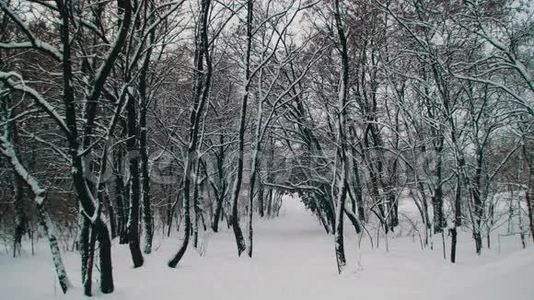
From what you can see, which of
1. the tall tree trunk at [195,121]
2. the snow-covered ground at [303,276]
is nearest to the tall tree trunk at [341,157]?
the snow-covered ground at [303,276]

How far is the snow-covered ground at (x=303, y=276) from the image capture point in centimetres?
658

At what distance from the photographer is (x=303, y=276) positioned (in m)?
9.59

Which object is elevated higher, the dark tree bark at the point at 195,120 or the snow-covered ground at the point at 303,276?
the dark tree bark at the point at 195,120

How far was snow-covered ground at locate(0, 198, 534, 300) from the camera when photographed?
6.58 metres

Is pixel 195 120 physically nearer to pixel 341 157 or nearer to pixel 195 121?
pixel 195 121

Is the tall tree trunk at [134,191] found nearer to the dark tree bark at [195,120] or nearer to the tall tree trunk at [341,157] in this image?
the dark tree bark at [195,120]

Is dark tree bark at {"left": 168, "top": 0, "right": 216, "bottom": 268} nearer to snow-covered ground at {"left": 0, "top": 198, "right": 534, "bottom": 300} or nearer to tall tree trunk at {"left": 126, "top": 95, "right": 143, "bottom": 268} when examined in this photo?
snow-covered ground at {"left": 0, "top": 198, "right": 534, "bottom": 300}

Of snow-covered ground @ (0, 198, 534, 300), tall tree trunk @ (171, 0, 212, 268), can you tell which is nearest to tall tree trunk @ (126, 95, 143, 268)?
snow-covered ground @ (0, 198, 534, 300)

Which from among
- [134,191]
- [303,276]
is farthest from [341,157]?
[134,191]

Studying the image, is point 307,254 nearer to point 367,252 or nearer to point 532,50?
point 367,252

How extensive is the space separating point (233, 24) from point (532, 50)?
1127 centimetres

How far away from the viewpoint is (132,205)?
31.3 ft

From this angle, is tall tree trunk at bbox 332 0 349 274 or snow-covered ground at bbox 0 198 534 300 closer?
snow-covered ground at bbox 0 198 534 300

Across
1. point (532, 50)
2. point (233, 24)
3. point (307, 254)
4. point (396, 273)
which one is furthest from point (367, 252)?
point (233, 24)
